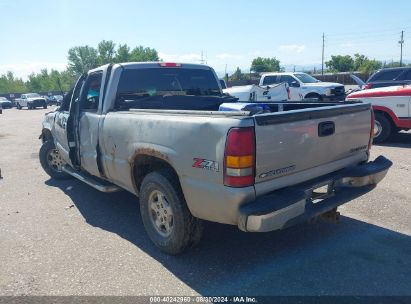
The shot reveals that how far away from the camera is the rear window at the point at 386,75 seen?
1312 centimetres

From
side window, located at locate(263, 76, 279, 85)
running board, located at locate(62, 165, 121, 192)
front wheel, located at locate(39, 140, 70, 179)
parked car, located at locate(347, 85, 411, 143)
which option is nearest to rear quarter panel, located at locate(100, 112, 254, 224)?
running board, located at locate(62, 165, 121, 192)

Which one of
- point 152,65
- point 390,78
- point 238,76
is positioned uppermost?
point 238,76

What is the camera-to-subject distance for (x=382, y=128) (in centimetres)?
920

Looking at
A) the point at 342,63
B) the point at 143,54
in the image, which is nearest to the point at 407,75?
the point at 342,63

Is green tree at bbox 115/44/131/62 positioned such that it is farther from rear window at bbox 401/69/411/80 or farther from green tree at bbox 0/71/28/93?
rear window at bbox 401/69/411/80

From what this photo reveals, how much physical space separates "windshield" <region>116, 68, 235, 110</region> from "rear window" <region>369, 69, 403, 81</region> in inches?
392

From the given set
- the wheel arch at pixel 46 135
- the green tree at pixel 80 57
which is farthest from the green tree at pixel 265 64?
the wheel arch at pixel 46 135

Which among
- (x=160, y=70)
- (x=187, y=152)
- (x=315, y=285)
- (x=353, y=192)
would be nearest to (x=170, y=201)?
(x=187, y=152)

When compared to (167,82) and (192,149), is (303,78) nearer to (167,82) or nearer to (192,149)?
(167,82)

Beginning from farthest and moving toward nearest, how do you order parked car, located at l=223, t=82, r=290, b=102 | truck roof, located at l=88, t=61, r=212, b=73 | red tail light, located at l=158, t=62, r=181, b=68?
parked car, located at l=223, t=82, r=290, b=102 < red tail light, located at l=158, t=62, r=181, b=68 < truck roof, located at l=88, t=61, r=212, b=73

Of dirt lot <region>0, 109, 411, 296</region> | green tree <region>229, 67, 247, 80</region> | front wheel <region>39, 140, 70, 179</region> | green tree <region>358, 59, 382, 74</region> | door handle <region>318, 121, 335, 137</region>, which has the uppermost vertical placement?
green tree <region>358, 59, 382, 74</region>

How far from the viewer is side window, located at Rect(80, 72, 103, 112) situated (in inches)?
200

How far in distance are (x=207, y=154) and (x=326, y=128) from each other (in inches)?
49.7

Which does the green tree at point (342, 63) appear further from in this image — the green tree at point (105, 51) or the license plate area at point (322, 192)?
the license plate area at point (322, 192)
